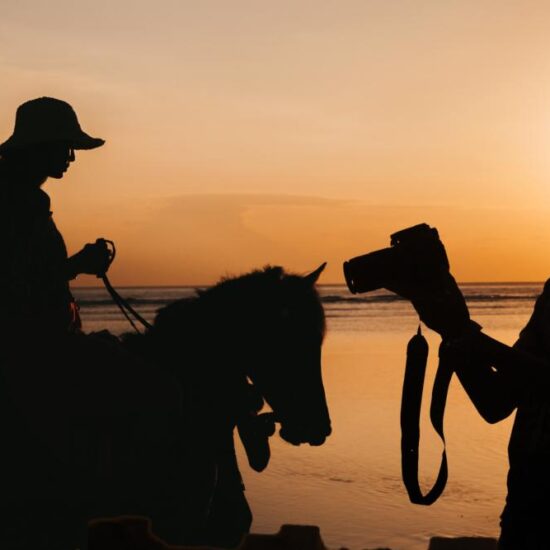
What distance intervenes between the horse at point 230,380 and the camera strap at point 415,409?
318 cm

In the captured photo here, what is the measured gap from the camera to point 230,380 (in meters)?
5.75

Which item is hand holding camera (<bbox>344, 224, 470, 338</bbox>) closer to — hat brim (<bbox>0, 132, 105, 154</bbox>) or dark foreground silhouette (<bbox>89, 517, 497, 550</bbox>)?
dark foreground silhouette (<bbox>89, 517, 497, 550</bbox>)

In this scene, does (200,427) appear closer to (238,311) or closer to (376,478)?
(238,311)

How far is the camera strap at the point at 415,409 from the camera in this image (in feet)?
7.18

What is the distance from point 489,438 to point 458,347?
11.5 meters

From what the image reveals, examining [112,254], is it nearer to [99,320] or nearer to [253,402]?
[253,402]

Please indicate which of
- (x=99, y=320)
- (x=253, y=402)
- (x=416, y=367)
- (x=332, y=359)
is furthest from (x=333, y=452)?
(x=99, y=320)

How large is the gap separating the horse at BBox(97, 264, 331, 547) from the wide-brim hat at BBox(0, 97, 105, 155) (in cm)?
130

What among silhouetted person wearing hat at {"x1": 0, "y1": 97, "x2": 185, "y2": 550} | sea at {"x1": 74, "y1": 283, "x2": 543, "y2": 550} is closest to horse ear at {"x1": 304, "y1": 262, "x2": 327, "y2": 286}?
silhouetted person wearing hat at {"x1": 0, "y1": 97, "x2": 185, "y2": 550}

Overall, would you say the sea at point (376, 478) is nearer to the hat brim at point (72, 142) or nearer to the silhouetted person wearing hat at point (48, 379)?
the silhouetted person wearing hat at point (48, 379)

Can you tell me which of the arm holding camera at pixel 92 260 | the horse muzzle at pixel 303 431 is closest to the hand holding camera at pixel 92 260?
the arm holding camera at pixel 92 260

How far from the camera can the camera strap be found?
2189mm

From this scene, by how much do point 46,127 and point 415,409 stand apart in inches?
134

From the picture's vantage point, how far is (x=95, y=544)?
160 centimetres
